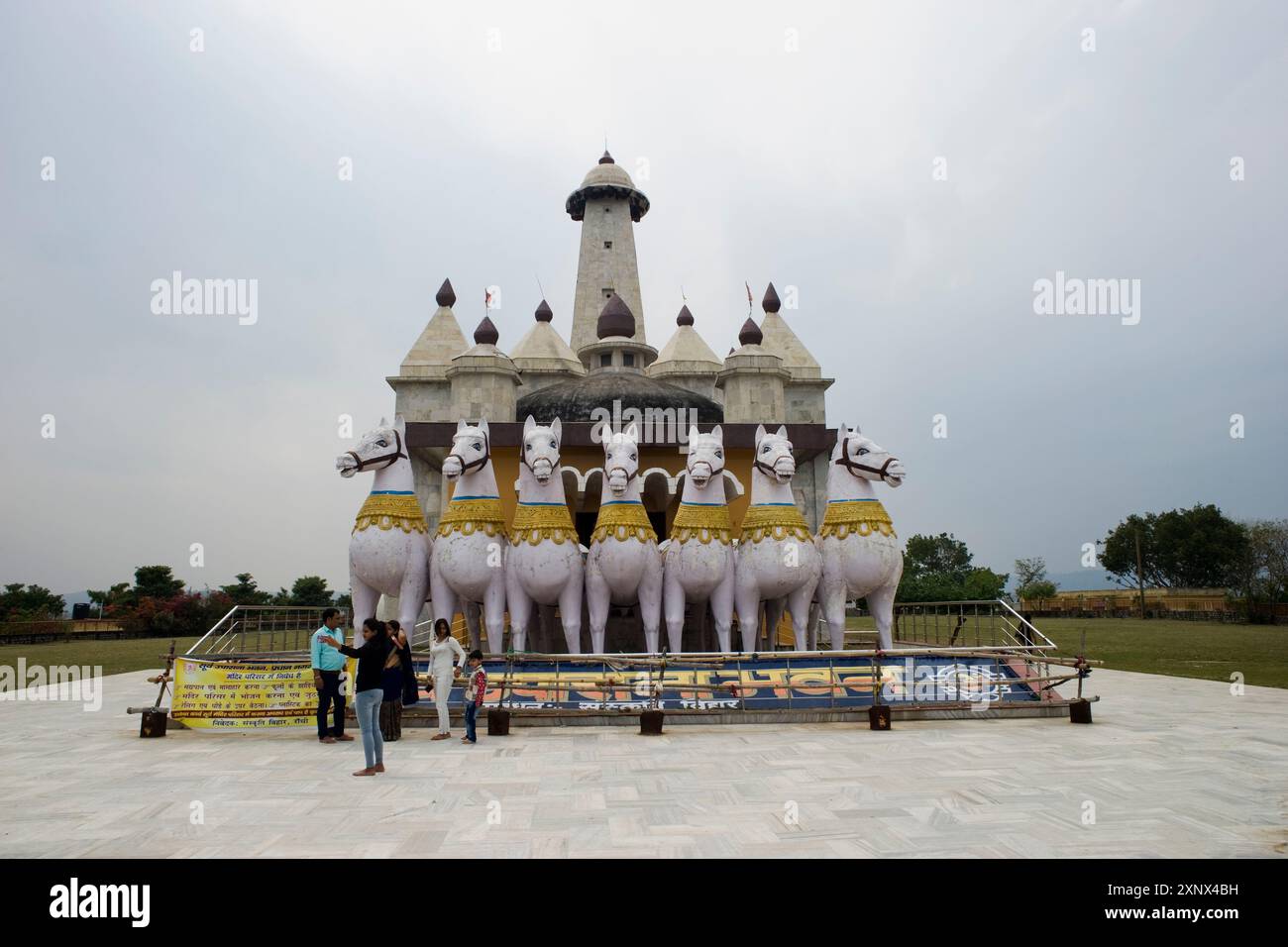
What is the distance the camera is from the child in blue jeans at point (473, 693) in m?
8.72

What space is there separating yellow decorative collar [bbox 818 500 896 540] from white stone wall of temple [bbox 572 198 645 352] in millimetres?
16188

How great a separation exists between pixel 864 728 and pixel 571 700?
3.72m

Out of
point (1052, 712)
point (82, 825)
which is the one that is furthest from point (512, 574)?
point (1052, 712)

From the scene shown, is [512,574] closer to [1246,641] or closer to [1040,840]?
[1040,840]

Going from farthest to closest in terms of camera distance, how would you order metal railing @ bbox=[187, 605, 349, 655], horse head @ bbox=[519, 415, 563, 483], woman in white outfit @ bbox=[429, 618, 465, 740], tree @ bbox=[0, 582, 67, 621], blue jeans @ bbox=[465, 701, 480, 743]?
tree @ bbox=[0, 582, 67, 621], metal railing @ bbox=[187, 605, 349, 655], horse head @ bbox=[519, 415, 563, 483], woman in white outfit @ bbox=[429, 618, 465, 740], blue jeans @ bbox=[465, 701, 480, 743]

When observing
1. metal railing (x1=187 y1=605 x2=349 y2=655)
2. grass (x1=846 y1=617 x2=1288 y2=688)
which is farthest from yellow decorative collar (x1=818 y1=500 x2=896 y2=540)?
metal railing (x1=187 y1=605 x2=349 y2=655)

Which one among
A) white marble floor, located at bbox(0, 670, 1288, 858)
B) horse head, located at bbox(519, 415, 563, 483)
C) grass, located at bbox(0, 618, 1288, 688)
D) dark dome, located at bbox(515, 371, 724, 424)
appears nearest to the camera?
white marble floor, located at bbox(0, 670, 1288, 858)

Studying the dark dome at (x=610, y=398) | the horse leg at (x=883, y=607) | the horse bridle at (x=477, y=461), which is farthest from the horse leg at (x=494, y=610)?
the dark dome at (x=610, y=398)

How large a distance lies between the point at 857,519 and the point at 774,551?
4.74 ft

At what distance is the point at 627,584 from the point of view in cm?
1204

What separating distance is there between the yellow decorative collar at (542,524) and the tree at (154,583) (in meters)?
34.9

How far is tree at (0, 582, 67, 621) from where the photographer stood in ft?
112

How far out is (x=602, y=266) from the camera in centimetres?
2820

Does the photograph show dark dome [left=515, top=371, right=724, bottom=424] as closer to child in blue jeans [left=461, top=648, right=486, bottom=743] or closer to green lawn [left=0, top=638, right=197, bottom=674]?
child in blue jeans [left=461, top=648, right=486, bottom=743]
